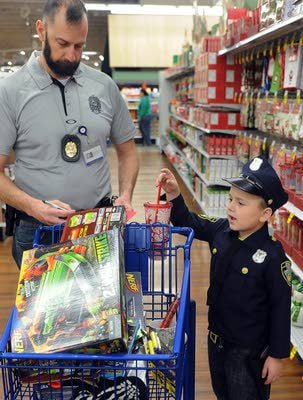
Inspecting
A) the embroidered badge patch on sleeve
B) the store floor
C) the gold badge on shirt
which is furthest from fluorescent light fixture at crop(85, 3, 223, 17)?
the gold badge on shirt

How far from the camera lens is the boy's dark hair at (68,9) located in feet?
5.83

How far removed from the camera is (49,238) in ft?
6.10

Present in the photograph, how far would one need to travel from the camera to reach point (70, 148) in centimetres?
193

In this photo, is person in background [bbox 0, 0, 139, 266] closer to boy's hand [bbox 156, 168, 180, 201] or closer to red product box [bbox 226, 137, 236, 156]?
boy's hand [bbox 156, 168, 180, 201]

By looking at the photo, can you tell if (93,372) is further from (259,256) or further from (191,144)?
(191,144)

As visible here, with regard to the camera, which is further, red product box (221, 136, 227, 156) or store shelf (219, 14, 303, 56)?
red product box (221, 136, 227, 156)

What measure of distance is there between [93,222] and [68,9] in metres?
0.84

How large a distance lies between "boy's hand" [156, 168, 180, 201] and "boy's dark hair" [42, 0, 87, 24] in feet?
2.13

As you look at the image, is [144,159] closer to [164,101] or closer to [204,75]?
[164,101]

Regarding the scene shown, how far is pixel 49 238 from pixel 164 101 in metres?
11.6

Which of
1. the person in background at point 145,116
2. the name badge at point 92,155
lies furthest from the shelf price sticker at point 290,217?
the person in background at point 145,116

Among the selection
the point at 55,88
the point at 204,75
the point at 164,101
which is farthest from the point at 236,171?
the point at 164,101

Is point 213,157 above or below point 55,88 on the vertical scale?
below

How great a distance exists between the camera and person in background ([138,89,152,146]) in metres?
15.0
